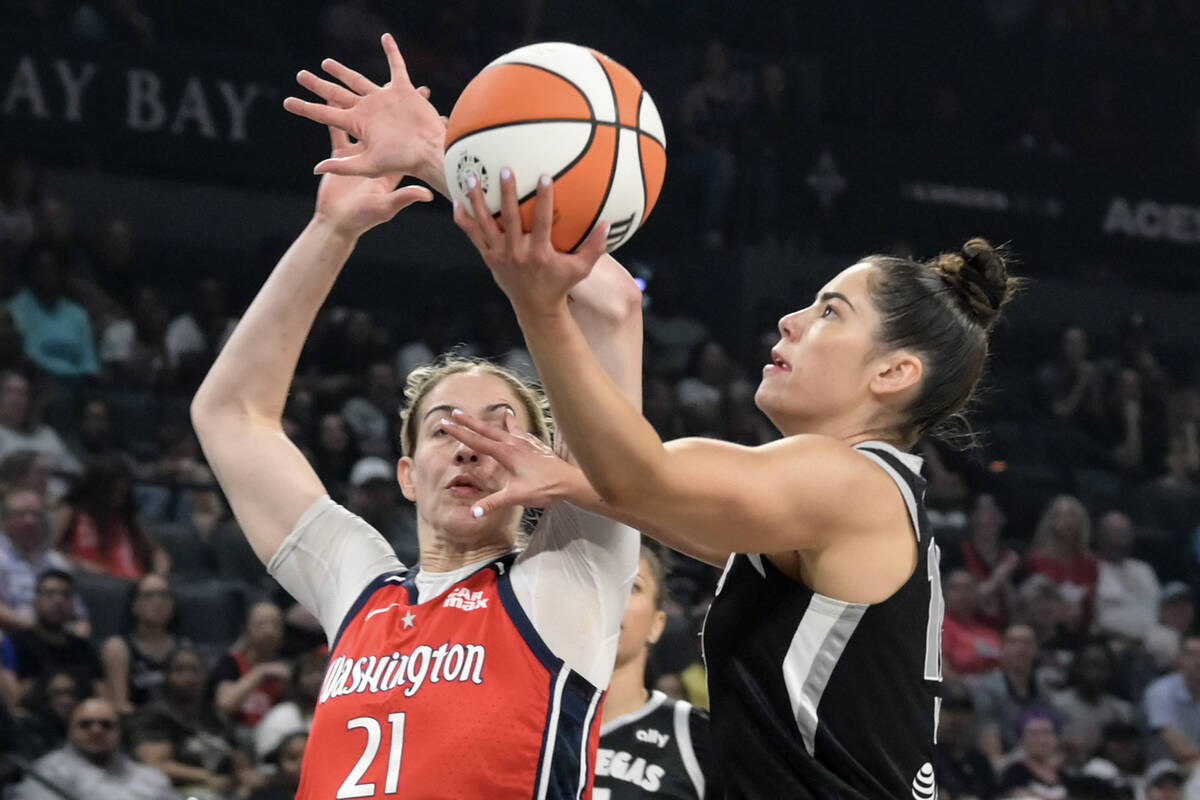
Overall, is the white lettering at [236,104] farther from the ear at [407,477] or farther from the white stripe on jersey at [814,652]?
the white stripe on jersey at [814,652]

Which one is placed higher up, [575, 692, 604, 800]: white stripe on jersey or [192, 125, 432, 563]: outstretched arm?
[192, 125, 432, 563]: outstretched arm

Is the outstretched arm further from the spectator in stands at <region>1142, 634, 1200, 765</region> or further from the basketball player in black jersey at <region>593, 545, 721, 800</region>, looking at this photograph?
the spectator in stands at <region>1142, 634, 1200, 765</region>

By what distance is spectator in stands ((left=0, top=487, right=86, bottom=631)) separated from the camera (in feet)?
23.3

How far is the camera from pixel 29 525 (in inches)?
288

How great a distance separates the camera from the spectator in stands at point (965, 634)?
914 cm

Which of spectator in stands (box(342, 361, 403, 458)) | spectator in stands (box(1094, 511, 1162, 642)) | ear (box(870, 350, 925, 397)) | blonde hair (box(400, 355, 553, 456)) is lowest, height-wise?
ear (box(870, 350, 925, 397))

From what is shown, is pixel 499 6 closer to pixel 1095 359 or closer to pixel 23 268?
pixel 23 268

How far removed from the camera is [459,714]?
2.75m

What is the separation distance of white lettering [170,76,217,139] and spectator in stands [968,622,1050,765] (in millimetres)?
5846

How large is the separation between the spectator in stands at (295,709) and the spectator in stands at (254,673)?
5.4 inches

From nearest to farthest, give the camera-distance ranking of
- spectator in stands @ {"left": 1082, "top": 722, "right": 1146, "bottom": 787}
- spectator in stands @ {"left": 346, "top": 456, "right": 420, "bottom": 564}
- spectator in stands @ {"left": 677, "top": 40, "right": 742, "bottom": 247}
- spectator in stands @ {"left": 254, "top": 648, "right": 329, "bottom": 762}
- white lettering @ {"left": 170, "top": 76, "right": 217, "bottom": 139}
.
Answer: spectator in stands @ {"left": 254, "top": 648, "right": 329, "bottom": 762} → spectator in stands @ {"left": 346, "top": 456, "right": 420, "bottom": 564} → spectator in stands @ {"left": 1082, "top": 722, "right": 1146, "bottom": 787} → white lettering @ {"left": 170, "top": 76, "right": 217, "bottom": 139} → spectator in stands @ {"left": 677, "top": 40, "right": 742, "bottom": 247}

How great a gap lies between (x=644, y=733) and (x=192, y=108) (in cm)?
716

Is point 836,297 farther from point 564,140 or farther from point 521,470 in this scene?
point 521,470

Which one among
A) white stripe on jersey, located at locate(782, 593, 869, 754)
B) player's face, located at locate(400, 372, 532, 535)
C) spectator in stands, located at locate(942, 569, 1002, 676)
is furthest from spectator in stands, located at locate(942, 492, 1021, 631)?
white stripe on jersey, located at locate(782, 593, 869, 754)
